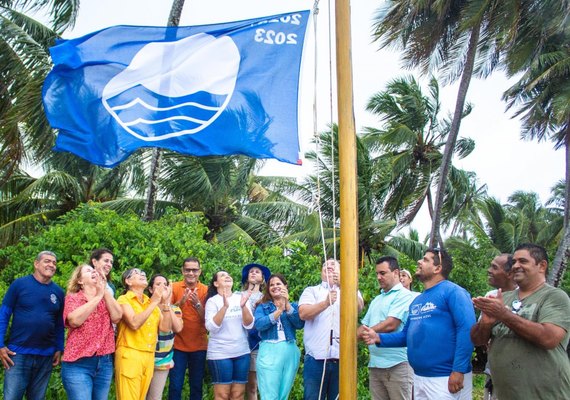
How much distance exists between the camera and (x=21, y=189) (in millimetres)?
22812

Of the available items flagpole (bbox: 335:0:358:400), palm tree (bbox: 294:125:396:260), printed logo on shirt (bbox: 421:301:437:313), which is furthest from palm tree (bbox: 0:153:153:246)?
flagpole (bbox: 335:0:358:400)

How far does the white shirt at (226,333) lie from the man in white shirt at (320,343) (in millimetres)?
692

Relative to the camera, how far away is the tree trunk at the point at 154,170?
516 inches

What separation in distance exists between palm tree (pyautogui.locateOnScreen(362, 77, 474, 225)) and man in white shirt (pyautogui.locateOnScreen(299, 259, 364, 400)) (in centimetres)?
1966

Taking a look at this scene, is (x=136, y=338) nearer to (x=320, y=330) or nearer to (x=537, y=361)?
(x=320, y=330)

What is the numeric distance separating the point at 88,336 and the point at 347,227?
3.00 metres

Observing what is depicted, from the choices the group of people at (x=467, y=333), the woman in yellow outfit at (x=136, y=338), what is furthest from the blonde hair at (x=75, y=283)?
the group of people at (x=467, y=333)

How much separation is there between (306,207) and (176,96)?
2055cm

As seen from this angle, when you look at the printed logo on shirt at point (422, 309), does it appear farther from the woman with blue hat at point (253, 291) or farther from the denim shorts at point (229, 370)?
the denim shorts at point (229, 370)

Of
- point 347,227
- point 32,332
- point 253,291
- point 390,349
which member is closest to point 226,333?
point 253,291

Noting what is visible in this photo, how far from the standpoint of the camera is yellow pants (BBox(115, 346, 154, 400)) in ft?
23.0

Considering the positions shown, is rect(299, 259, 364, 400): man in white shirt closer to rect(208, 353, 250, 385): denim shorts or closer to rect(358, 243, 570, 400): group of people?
rect(358, 243, 570, 400): group of people

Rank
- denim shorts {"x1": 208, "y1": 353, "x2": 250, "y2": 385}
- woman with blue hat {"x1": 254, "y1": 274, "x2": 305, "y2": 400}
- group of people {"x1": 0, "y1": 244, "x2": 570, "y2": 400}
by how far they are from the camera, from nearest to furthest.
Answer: group of people {"x1": 0, "y1": 244, "x2": 570, "y2": 400}, woman with blue hat {"x1": 254, "y1": 274, "x2": 305, "y2": 400}, denim shorts {"x1": 208, "y1": 353, "x2": 250, "y2": 385}

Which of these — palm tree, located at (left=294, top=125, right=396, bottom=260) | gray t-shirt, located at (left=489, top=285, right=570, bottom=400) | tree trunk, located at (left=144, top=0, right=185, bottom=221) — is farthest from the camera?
palm tree, located at (left=294, top=125, right=396, bottom=260)
